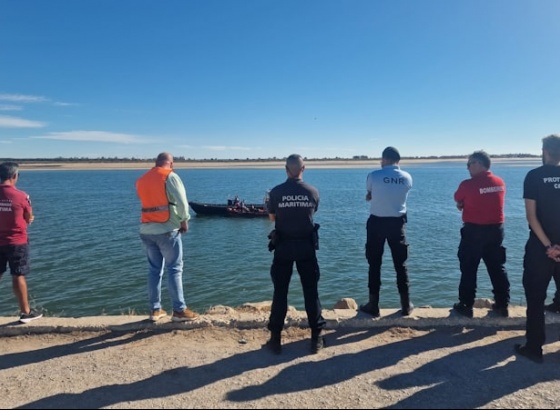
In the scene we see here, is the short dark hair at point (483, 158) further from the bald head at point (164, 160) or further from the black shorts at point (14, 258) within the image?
the black shorts at point (14, 258)

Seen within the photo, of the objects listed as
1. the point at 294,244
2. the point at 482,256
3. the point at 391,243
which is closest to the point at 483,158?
the point at 482,256

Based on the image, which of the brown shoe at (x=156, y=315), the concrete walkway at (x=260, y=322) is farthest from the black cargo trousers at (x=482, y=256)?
the brown shoe at (x=156, y=315)

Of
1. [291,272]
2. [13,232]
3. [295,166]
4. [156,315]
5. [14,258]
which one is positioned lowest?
[156,315]

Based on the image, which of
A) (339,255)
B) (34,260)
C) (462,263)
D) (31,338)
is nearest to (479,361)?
(462,263)

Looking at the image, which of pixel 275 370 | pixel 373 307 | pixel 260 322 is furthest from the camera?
pixel 373 307

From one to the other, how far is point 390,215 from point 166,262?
116 inches

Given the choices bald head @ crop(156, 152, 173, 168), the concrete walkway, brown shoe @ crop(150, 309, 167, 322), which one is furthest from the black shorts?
bald head @ crop(156, 152, 173, 168)

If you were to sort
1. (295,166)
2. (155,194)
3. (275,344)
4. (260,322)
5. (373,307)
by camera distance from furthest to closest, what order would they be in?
(373,307)
(260,322)
(155,194)
(295,166)
(275,344)

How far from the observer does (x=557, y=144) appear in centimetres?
402

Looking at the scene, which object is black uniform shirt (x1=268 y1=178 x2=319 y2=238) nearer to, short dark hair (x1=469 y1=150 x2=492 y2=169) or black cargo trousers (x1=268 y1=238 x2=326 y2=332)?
black cargo trousers (x1=268 y1=238 x2=326 y2=332)

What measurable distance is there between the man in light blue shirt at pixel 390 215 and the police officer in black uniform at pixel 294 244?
107cm

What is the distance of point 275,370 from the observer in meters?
3.90

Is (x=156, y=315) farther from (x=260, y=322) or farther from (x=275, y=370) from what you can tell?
(x=275, y=370)

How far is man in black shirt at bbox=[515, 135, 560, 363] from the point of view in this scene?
3988 millimetres
